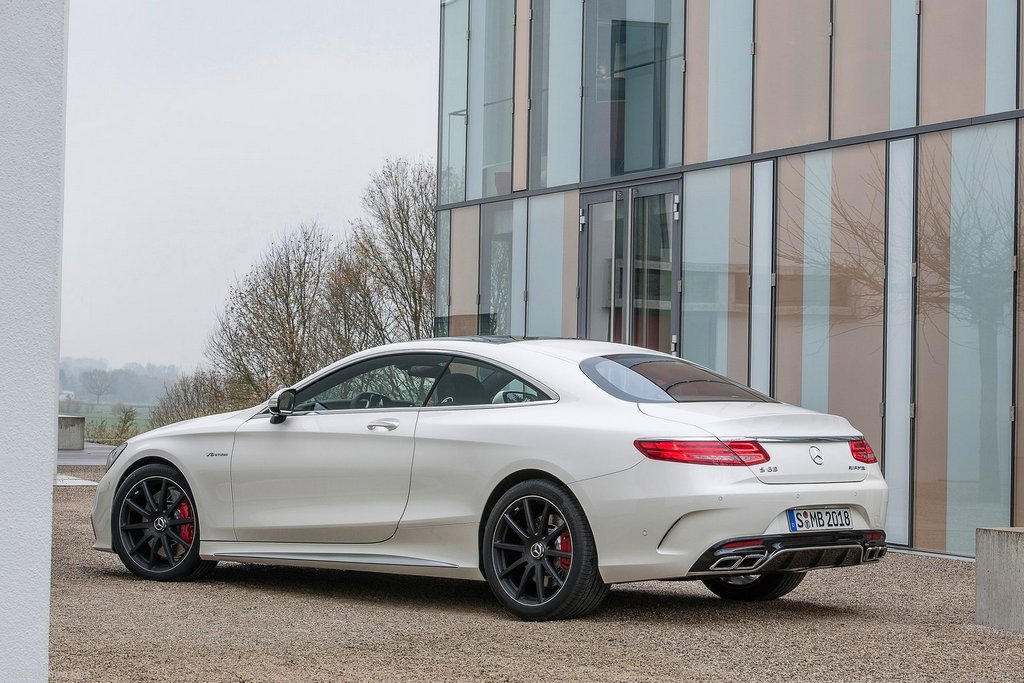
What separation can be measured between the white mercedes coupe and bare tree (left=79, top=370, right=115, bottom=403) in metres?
34.7

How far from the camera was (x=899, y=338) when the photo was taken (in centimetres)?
1169

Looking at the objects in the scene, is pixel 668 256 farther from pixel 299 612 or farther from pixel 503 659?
pixel 503 659

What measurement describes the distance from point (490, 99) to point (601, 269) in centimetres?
357

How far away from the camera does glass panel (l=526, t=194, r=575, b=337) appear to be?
54.1 ft

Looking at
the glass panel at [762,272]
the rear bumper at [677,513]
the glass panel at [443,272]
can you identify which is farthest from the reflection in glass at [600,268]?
the rear bumper at [677,513]

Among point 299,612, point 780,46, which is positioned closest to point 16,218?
point 299,612

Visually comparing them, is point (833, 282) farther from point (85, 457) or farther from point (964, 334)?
point (85, 457)

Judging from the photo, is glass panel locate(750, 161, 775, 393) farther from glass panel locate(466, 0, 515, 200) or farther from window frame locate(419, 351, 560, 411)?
window frame locate(419, 351, 560, 411)

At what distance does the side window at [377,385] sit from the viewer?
7.33 meters

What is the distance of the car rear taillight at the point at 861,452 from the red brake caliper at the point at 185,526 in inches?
158

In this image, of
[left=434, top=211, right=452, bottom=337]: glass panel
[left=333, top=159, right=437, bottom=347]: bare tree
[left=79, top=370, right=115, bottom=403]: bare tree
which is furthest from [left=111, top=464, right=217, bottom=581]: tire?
[left=79, top=370, right=115, bottom=403]: bare tree

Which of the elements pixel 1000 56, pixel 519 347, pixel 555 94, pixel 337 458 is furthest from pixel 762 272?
pixel 337 458

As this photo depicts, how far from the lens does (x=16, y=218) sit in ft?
10.7

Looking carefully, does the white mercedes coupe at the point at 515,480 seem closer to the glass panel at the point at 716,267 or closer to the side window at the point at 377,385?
the side window at the point at 377,385
